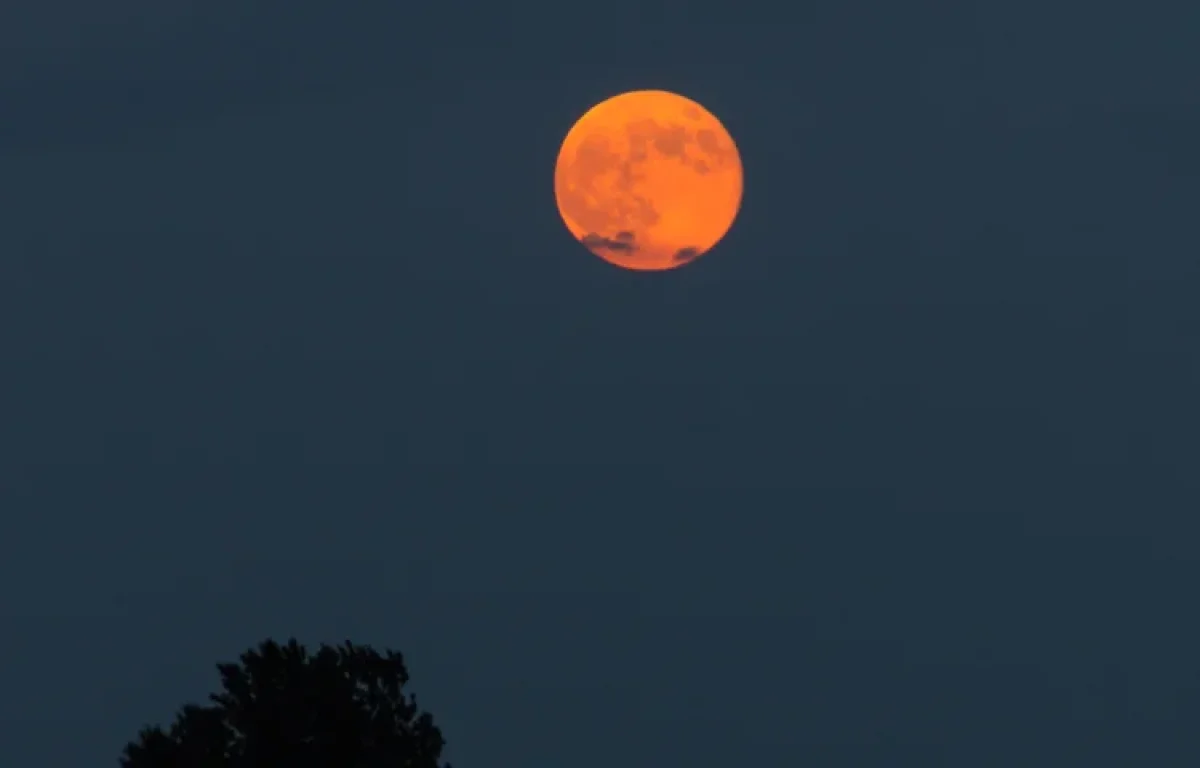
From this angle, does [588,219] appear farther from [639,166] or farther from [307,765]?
[307,765]

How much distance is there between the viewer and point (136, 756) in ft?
236

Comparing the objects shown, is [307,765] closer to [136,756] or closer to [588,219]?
[136,756]

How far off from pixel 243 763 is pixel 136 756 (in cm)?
238

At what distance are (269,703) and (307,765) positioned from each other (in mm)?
1597

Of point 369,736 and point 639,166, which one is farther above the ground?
point 639,166

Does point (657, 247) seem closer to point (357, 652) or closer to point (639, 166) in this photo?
point (639, 166)

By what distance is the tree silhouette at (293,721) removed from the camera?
235ft

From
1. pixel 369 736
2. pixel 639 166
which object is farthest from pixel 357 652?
pixel 639 166

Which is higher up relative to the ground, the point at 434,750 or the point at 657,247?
the point at 657,247

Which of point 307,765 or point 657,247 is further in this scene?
point 657,247

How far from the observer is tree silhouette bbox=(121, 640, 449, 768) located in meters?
71.6

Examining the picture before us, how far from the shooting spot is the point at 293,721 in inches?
2827

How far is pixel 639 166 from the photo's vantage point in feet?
331

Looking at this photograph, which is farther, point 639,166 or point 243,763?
point 639,166
